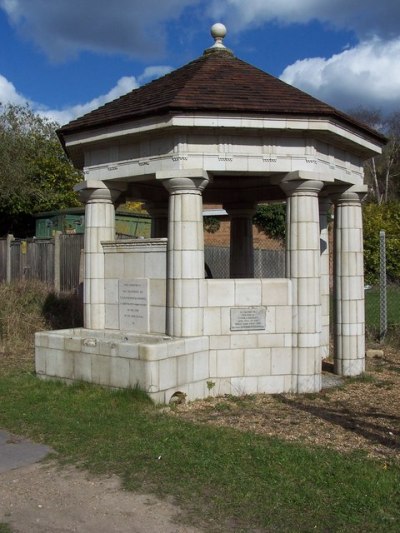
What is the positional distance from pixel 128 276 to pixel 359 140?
13.6ft

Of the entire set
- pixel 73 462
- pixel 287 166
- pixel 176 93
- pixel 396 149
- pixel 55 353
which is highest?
pixel 396 149

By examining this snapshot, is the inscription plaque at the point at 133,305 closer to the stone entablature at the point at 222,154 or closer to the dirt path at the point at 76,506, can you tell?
the stone entablature at the point at 222,154

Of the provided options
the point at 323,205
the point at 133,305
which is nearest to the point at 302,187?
the point at 133,305

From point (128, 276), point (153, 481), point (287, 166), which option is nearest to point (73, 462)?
point (153, 481)

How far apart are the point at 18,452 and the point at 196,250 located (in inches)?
142

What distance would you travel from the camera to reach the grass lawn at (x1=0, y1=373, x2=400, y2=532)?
15.1 ft

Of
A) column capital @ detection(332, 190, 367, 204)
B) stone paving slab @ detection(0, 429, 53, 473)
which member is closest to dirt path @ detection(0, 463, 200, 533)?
stone paving slab @ detection(0, 429, 53, 473)

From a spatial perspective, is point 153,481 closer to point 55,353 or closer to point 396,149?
point 55,353

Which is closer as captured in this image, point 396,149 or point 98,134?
point 98,134

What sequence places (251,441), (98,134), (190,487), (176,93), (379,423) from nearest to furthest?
(190,487) < (251,441) < (379,423) < (176,93) < (98,134)

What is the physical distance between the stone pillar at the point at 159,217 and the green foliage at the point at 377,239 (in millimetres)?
15351

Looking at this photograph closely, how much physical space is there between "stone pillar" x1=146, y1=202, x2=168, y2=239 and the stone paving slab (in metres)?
6.32

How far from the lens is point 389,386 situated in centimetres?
964

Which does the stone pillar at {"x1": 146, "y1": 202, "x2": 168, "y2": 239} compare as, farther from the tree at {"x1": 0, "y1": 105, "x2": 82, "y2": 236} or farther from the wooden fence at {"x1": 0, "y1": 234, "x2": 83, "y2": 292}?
the tree at {"x1": 0, "y1": 105, "x2": 82, "y2": 236}
